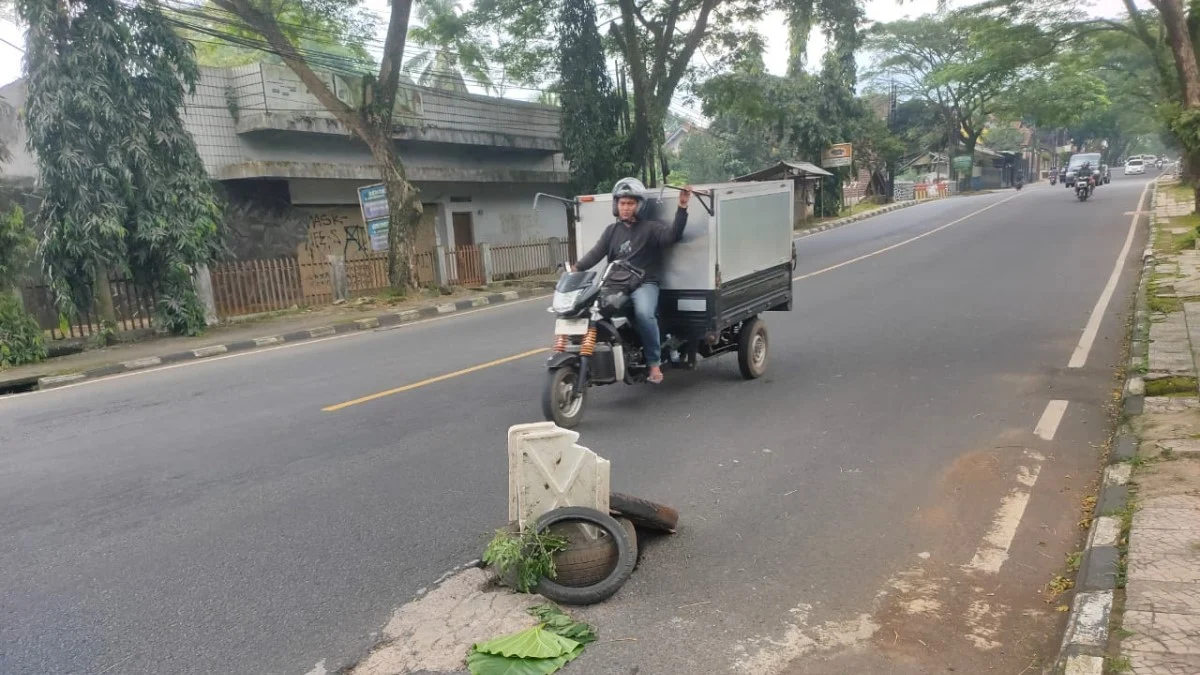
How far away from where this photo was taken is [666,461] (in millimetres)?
5375

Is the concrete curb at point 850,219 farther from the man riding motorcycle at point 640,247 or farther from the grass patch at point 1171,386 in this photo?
the man riding motorcycle at point 640,247

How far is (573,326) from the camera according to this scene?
6230 millimetres

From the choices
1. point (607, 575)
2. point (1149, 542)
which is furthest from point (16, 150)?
point (1149, 542)

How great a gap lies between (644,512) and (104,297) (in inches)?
459

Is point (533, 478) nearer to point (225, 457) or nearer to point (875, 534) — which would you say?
point (875, 534)

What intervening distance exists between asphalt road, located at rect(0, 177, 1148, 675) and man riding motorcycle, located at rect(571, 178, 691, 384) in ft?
2.09

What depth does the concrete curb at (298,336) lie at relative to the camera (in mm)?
10406

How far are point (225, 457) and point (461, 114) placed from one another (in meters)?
17.3

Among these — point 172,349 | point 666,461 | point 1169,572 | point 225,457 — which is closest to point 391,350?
point 172,349

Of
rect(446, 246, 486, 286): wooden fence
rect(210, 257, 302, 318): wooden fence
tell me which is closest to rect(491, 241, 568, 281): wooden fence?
rect(446, 246, 486, 286): wooden fence

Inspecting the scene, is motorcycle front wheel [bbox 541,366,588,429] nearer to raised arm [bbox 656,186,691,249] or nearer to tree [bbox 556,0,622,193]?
raised arm [bbox 656,186,691,249]

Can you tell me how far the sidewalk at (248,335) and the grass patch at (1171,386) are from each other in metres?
11.3

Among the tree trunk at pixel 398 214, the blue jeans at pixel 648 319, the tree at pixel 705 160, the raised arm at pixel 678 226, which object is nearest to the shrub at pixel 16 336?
the tree trunk at pixel 398 214

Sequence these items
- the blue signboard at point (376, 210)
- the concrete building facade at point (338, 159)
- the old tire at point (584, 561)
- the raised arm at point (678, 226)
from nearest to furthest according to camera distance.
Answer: the old tire at point (584, 561) → the raised arm at point (678, 226) → the concrete building facade at point (338, 159) → the blue signboard at point (376, 210)
